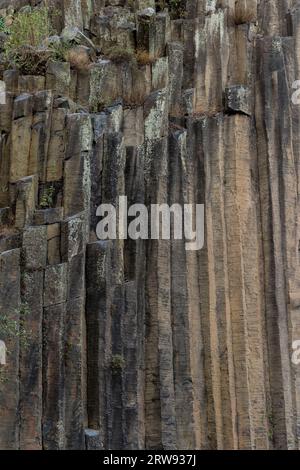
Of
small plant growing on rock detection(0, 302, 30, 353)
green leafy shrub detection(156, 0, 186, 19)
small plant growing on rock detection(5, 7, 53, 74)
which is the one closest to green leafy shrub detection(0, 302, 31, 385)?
small plant growing on rock detection(0, 302, 30, 353)

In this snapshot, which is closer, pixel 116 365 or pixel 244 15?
pixel 116 365

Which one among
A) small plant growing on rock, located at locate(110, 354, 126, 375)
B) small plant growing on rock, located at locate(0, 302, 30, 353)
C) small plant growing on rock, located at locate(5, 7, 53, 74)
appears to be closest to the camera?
small plant growing on rock, located at locate(0, 302, 30, 353)

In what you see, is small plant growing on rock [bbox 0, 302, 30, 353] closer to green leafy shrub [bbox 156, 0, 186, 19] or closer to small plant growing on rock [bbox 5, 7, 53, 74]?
small plant growing on rock [bbox 5, 7, 53, 74]

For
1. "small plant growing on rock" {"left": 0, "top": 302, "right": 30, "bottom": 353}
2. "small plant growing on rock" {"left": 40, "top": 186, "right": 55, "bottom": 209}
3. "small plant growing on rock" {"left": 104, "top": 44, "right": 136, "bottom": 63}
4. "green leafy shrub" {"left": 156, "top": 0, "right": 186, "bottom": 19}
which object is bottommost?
"small plant growing on rock" {"left": 0, "top": 302, "right": 30, "bottom": 353}

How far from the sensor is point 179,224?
15234 millimetres

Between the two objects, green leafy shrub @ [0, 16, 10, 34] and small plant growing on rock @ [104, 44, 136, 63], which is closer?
small plant growing on rock @ [104, 44, 136, 63]

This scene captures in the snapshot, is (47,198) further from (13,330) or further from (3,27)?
(3,27)

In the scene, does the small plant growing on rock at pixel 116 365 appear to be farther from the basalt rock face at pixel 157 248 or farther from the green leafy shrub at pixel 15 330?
the green leafy shrub at pixel 15 330

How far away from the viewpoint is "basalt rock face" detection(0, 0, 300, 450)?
529 inches

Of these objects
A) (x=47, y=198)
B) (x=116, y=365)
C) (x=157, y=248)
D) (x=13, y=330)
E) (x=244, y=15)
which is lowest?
(x=116, y=365)

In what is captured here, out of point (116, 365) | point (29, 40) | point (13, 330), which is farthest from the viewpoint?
point (29, 40)

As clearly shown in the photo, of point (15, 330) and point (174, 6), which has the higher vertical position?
point (174, 6)

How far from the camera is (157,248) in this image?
587 inches

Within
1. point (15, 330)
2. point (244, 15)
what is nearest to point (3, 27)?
point (244, 15)
